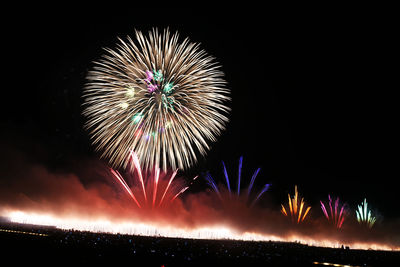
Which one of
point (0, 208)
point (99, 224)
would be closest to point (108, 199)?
point (99, 224)

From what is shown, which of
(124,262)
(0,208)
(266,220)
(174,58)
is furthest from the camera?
(266,220)

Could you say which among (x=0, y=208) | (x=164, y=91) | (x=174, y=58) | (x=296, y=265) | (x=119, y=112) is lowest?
(x=296, y=265)

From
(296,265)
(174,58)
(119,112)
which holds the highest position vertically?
(174,58)

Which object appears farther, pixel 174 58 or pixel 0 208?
pixel 0 208

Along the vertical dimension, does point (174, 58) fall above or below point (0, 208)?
above

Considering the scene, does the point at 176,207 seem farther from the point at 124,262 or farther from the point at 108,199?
the point at 124,262

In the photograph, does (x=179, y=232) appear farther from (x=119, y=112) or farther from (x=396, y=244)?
(x=396, y=244)

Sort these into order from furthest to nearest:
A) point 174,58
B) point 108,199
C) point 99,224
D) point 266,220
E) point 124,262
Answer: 1. point 266,220
2. point 108,199
3. point 99,224
4. point 174,58
5. point 124,262

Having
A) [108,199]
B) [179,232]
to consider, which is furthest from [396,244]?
[108,199]

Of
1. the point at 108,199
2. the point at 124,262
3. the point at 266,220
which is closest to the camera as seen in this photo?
the point at 124,262
